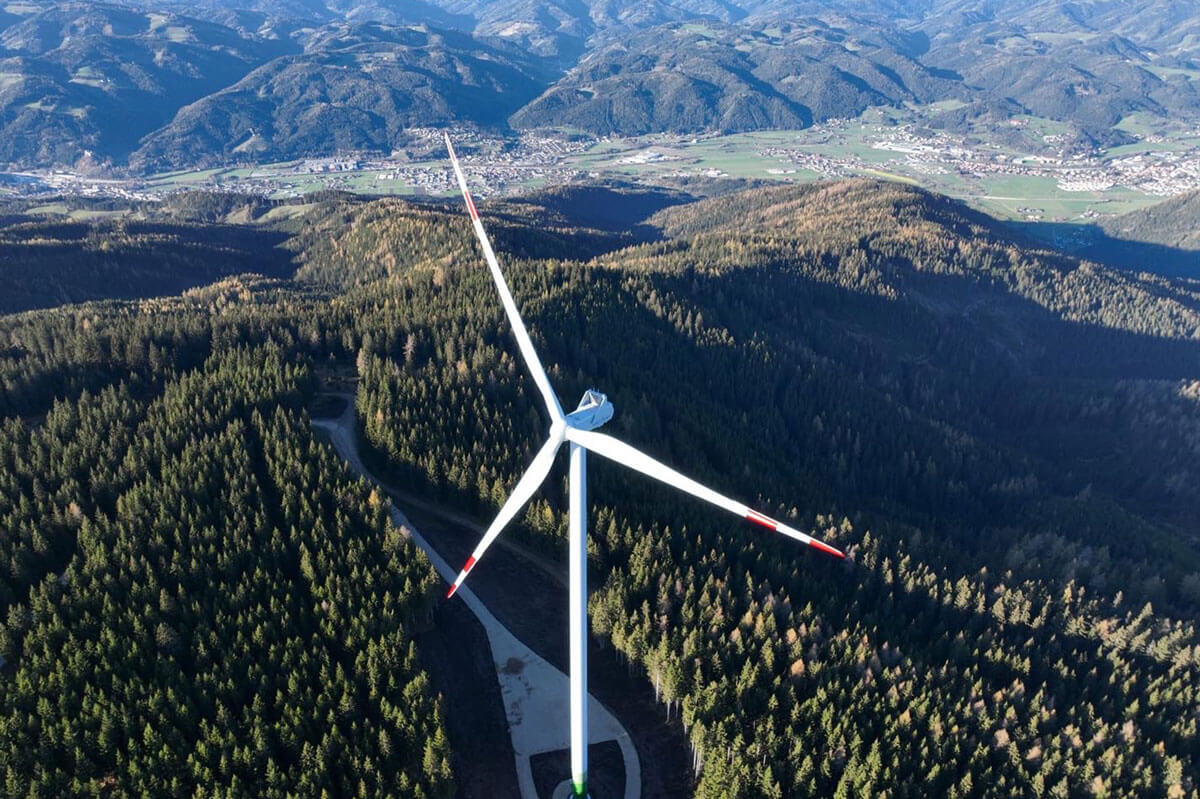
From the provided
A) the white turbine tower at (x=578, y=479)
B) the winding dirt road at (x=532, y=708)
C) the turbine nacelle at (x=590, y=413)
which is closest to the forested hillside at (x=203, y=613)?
the winding dirt road at (x=532, y=708)

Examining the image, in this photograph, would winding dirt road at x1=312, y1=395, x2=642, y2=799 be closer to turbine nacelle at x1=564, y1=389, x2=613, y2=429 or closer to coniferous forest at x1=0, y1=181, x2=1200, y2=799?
coniferous forest at x1=0, y1=181, x2=1200, y2=799

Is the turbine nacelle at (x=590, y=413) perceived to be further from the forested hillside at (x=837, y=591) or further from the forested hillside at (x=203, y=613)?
the forested hillside at (x=837, y=591)

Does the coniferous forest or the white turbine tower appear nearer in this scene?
the white turbine tower

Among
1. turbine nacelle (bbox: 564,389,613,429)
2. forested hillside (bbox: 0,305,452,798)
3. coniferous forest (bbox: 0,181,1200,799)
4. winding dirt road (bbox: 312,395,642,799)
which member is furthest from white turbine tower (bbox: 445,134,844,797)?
winding dirt road (bbox: 312,395,642,799)

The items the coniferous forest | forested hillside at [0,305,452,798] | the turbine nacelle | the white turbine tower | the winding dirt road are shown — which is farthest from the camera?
the winding dirt road

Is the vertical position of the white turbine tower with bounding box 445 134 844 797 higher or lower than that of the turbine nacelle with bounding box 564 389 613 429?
lower

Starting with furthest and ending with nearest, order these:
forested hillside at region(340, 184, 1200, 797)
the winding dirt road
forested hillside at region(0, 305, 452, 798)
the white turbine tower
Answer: the winding dirt road < forested hillside at region(340, 184, 1200, 797) < forested hillside at region(0, 305, 452, 798) < the white turbine tower

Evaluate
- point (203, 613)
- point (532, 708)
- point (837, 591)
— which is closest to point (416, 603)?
point (532, 708)

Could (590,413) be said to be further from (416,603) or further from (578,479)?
(416,603)

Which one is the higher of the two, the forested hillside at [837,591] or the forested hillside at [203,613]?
the forested hillside at [203,613]
